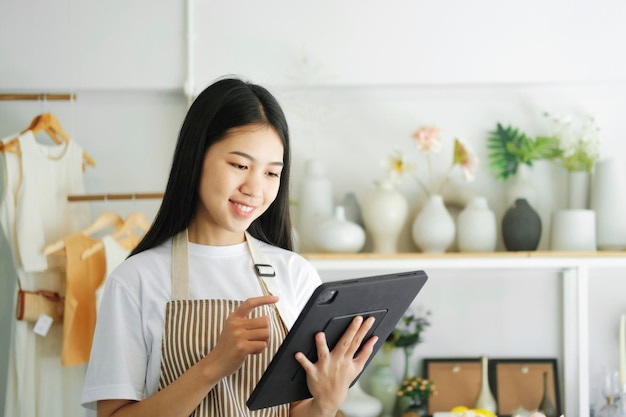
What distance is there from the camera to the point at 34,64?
3004mm

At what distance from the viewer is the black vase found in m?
2.81

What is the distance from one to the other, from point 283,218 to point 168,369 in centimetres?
37

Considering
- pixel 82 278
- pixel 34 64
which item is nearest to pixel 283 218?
pixel 82 278

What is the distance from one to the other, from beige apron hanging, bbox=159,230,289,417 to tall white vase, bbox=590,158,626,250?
1748mm

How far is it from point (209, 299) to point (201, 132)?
28 cm

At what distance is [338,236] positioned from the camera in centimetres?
277

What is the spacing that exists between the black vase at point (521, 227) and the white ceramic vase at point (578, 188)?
0.59 feet

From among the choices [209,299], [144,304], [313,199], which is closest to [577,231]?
[313,199]

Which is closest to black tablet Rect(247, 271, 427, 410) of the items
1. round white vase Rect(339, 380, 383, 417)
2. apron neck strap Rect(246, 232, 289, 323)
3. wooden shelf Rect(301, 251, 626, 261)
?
apron neck strap Rect(246, 232, 289, 323)

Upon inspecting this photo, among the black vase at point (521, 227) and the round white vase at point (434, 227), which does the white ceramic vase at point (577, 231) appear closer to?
the black vase at point (521, 227)

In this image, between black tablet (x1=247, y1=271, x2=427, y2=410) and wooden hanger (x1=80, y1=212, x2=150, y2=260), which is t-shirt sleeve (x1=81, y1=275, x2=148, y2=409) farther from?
wooden hanger (x1=80, y1=212, x2=150, y2=260)

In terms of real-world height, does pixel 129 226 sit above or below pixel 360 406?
above

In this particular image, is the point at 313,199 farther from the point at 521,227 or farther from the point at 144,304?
the point at 144,304

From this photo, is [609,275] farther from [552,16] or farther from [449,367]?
[552,16]
